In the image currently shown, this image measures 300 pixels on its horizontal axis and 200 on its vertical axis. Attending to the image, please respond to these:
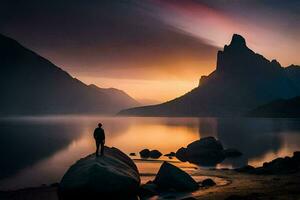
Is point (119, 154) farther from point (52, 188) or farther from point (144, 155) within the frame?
point (144, 155)

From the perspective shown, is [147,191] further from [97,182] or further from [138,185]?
[97,182]

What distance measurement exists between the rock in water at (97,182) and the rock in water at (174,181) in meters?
4.70

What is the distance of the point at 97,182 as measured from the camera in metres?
24.5

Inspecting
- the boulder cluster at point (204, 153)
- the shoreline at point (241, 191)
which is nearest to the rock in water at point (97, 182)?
the shoreline at point (241, 191)

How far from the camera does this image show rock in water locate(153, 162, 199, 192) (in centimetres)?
3070

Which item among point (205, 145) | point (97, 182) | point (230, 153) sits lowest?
point (230, 153)

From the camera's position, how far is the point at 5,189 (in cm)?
3650

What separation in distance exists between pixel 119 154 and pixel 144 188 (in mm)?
3558

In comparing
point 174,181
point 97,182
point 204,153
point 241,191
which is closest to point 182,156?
point 204,153

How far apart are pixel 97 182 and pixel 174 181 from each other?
28.3 ft

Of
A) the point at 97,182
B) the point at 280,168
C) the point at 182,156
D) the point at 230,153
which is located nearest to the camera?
the point at 97,182

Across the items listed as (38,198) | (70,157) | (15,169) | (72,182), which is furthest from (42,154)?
(72,182)

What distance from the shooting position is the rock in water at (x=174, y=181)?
30703 mm

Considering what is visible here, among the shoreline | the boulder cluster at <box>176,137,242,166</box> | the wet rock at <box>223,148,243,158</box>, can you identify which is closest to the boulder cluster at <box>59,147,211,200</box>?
the shoreline
